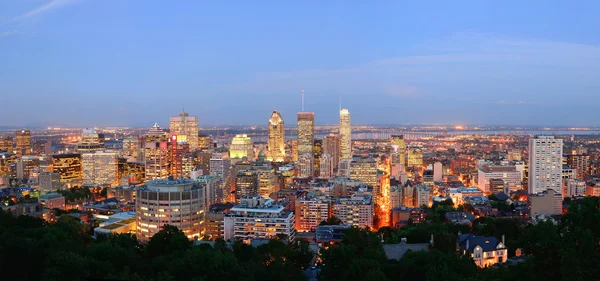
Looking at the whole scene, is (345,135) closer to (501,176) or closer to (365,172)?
(365,172)

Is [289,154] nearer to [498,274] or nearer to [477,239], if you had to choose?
[477,239]

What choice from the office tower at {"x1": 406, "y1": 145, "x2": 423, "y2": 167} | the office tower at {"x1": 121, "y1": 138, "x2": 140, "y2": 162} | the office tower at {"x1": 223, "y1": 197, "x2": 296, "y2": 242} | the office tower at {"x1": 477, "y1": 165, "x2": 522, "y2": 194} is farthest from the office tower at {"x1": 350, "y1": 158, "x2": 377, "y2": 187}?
the office tower at {"x1": 121, "y1": 138, "x2": 140, "y2": 162}

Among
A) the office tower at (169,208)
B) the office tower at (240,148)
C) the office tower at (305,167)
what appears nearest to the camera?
the office tower at (169,208)

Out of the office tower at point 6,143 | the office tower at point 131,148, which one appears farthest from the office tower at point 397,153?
the office tower at point 6,143

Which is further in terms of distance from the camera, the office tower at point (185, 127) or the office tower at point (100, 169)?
the office tower at point (185, 127)

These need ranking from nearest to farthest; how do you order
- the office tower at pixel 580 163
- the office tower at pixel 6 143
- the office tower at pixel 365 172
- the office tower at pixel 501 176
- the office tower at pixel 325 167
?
the office tower at pixel 501 176, the office tower at pixel 365 172, the office tower at pixel 580 163, the office tower at pixel 325 167, the office tower at pixel 6 143

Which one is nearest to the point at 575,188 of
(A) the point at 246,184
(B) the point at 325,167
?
(B) the point at 325,167

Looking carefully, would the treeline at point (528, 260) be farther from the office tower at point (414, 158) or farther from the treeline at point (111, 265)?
the office tower at point (414, 158)

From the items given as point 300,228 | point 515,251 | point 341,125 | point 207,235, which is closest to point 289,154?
point 341,125
